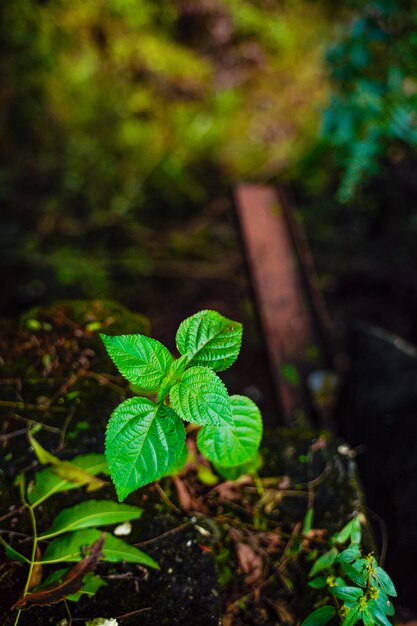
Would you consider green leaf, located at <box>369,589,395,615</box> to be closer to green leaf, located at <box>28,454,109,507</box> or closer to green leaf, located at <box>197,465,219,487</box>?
green leaf, located at <box>197,465,219,487</box>

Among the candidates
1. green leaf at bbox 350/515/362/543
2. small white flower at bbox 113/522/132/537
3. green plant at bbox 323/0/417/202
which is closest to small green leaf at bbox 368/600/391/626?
green leaf at bbox 350/515/362/543

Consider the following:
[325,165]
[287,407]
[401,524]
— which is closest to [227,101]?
[325,165]

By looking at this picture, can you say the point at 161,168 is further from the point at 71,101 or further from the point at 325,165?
the point at 325,165

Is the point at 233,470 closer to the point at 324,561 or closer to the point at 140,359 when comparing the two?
the point at 324,561

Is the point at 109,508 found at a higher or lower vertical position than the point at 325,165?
lower

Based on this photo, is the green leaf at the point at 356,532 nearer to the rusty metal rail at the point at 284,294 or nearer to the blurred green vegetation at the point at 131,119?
the rusty metal rail at the point at 284,294

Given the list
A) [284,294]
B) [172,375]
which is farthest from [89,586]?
[284,294]

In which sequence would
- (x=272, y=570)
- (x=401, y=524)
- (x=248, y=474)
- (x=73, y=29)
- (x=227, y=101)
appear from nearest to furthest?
1. (x=272, y=570)
2. (x=248, y=474)
3. (x=401, y=524)
4. (x=73, y=29)
5. (x=227, y=101)
